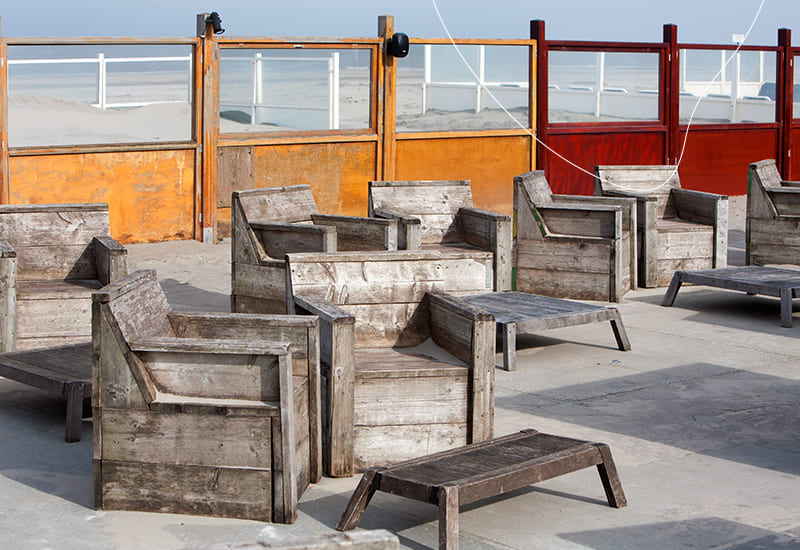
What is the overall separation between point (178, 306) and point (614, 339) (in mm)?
3449

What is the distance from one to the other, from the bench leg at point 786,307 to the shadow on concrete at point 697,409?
1542 millimetres

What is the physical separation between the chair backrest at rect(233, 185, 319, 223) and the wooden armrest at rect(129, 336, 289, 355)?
3987 millimetres

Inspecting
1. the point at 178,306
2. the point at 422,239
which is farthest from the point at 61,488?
the point at 422,239

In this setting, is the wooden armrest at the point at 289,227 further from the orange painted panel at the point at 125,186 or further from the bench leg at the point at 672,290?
the orange painted panel at the point at 125,186

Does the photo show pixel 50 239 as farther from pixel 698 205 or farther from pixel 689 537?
pixel 698 205

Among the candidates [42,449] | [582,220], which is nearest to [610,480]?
[42,449]

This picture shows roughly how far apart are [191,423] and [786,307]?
5.53 metres

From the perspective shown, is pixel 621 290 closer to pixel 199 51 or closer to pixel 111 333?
pixel 199 51

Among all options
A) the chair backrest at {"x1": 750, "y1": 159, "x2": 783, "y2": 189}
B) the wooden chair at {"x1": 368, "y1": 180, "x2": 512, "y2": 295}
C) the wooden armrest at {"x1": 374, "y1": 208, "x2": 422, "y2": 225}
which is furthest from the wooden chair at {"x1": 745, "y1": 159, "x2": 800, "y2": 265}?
the wooden armrest at {"x1": 374, "y1": 208, "x2": 422, "y2": 225}

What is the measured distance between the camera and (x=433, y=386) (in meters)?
5.24

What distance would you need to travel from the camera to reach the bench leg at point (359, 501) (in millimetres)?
4422

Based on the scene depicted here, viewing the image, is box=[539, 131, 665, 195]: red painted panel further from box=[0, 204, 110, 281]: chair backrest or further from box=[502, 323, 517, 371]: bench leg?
box=[0, 204, 110, 281]: chair backrest

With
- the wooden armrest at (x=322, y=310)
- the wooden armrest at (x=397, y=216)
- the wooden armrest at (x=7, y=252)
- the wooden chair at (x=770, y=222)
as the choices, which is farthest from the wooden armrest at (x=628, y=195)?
the wooden armrest at (x=7, y=252)

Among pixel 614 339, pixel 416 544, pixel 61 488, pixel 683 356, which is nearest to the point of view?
pixel 416 544
